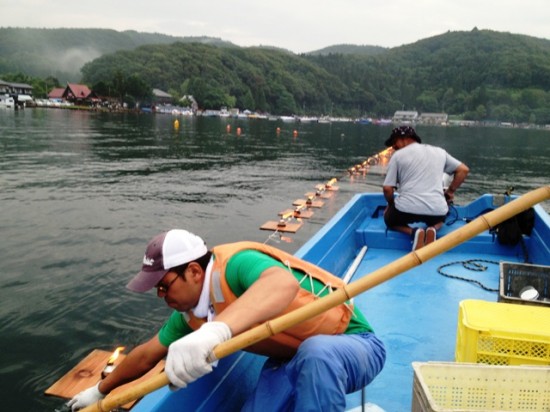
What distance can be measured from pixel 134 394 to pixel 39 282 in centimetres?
825

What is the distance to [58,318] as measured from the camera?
815cm

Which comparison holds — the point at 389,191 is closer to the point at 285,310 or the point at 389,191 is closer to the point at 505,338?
the point at 505,338

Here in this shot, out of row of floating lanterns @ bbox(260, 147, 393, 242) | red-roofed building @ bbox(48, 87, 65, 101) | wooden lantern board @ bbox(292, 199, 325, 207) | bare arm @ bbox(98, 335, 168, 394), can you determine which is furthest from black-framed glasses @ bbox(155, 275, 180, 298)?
red-roofed building @ bbox(48, 87, 65, 101)

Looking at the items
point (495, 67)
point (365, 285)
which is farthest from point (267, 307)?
point (495, 67)

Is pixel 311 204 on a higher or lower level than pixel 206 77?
lower

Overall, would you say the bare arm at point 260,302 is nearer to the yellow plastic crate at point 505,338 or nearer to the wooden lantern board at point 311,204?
the yellow plastic crate at point 505,338

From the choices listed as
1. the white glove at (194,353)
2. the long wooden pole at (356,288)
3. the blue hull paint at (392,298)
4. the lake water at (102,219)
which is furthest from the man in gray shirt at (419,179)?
the white glove at (194,353)

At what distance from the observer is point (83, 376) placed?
244 inches

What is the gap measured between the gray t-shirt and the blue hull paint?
82cm

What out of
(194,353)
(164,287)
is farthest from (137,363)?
(194,353)

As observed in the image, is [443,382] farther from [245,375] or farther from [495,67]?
[495,67]

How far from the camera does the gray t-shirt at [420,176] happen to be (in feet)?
21.1

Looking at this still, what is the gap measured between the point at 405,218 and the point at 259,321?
5.07 meters

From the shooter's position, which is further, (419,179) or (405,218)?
(405,218)
